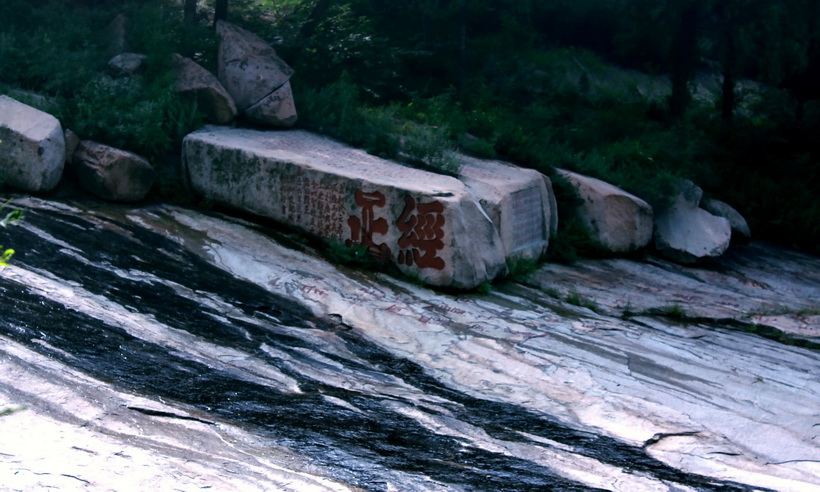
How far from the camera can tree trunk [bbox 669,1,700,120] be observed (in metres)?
13.8

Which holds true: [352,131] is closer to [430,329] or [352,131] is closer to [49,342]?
[430,329]

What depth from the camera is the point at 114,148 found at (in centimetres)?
836

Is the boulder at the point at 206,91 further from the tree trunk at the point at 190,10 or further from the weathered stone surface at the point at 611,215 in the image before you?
the weathered stone surface at the point at 611,215

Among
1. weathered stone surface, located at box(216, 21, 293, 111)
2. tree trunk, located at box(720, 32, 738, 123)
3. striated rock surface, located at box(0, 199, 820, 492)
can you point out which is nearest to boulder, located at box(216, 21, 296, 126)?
weathered stone surface, located at box(216, 21, 293, 111)

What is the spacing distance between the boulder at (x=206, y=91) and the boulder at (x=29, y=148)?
1770 millimetres

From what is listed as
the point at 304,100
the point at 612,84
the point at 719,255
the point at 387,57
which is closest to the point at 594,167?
the point at 719,255

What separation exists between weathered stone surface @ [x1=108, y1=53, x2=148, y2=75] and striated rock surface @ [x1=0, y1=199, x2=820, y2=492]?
2182mm

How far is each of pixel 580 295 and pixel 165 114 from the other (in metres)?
4.79

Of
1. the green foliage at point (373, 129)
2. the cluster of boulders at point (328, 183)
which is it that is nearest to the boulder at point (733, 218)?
the cluster of boulders at point (328, 183)

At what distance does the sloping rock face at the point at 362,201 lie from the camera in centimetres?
775

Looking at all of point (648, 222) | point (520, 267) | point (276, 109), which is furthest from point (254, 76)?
point (648, 222)

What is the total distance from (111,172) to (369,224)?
8.27ft

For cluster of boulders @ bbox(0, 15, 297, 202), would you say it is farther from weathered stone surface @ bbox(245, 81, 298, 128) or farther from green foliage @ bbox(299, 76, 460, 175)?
green foliage @ bbox(299, 76, 460, 175)

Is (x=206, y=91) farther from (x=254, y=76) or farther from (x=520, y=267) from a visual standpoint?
(x=520, y=267)
